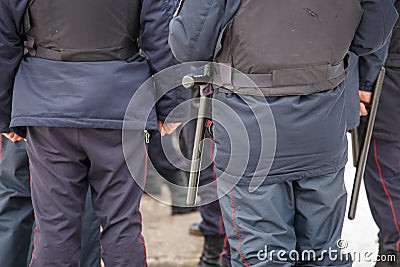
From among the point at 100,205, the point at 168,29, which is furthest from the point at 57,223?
the point at 168,29

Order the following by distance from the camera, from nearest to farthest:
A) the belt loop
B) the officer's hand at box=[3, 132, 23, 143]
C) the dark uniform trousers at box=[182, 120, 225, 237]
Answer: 1. the belt loop
2. the officer's hand at box=[3, 132, 23, 143]
3. the dark uniform trousers at box=[182, 120, 225, 237]

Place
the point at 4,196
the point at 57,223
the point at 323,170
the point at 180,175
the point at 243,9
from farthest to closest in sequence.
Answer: the point at 180,175 < the point at 4,196 < the point at 57,223 < the point at 323,170 < the point at 243,9

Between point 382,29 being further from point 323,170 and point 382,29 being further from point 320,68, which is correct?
point 323,170

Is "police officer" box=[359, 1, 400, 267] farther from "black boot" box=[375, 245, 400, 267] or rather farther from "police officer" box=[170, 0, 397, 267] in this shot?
"police officer" box=[170, 0, 397, 267]

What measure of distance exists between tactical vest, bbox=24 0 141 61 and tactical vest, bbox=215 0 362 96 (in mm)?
506

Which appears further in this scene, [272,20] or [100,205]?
[100,205]

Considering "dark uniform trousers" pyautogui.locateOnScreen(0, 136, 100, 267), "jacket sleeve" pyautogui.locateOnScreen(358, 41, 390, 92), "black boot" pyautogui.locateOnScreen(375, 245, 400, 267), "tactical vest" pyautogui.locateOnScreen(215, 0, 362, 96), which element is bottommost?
"black boot" pyautogui.locateOnScreen(375, 245, 400, 267)

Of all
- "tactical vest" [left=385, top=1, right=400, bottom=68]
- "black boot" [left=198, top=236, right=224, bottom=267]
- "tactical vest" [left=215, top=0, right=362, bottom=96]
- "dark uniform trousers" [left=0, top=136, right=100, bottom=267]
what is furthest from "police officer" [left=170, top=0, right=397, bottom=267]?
"black boot" [left=198, top=236, right=224, bottom=267]

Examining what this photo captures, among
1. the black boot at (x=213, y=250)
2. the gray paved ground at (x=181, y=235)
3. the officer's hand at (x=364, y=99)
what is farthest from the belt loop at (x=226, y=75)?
the gray paved ground at (x=181, y=235)

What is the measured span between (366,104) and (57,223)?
1.68 metres

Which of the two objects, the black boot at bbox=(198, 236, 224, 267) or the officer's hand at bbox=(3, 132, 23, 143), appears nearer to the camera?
the officer's hand at bbox=(3, 132, 23, 143)

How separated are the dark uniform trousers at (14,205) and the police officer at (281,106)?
1.08 meters

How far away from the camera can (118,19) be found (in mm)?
3074

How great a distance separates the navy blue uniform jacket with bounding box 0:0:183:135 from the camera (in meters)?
3.02
